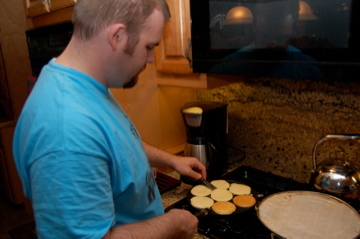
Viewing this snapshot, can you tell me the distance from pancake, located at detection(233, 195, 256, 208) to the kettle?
235 millimetres

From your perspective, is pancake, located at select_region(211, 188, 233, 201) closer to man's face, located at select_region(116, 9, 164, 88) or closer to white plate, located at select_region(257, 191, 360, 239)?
white plate, located at select_region(257, 191, 360, 239)

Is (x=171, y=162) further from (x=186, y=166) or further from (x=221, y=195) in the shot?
(x=221, y=195)

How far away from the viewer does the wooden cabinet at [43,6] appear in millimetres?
1407

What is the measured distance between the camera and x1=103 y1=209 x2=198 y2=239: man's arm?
1.93ft

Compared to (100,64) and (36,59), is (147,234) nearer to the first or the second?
(100,64)

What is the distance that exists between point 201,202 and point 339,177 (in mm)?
479

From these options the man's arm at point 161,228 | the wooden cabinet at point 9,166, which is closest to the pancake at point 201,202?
the man's arm at point 161,228

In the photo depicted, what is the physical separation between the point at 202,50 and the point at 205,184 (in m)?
0.52

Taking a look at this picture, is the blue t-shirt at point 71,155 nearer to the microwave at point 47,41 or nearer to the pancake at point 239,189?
the pancake at point 239,189

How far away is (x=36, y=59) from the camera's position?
1664mm

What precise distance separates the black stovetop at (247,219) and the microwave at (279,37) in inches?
18.8

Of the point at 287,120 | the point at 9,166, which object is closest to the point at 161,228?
the point at 287,120

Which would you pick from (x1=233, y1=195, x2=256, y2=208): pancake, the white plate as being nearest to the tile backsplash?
the white plate

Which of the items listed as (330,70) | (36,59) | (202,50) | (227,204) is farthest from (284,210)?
(36,59)
